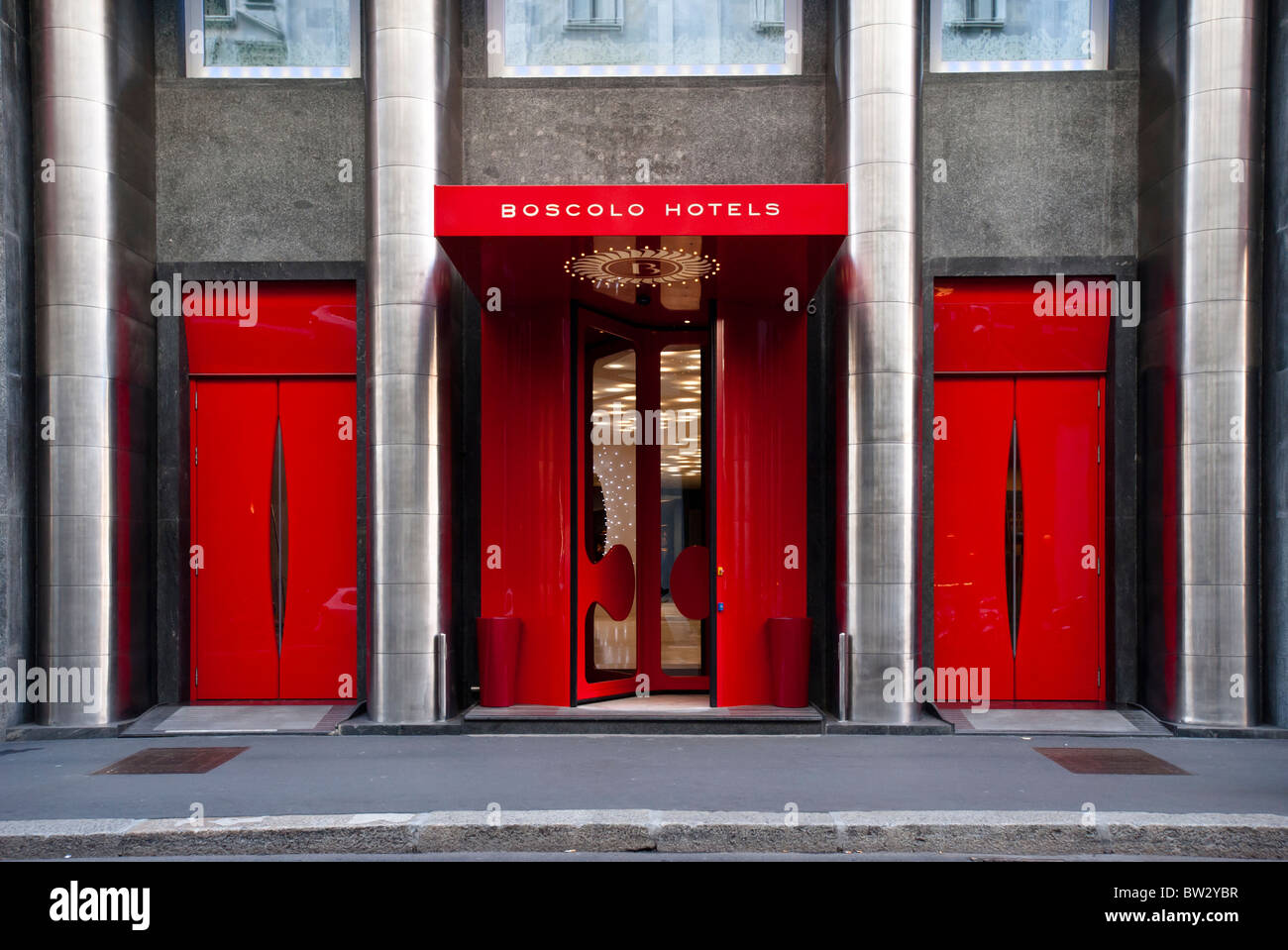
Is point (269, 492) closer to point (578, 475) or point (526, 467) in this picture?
point (526, 467)

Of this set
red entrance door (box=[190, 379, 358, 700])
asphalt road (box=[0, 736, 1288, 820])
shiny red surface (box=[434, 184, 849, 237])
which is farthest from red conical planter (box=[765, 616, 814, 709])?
red entrance door (box=[190, 379, 358, 700])

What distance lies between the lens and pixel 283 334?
1038 centimetres

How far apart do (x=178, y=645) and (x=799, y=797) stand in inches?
282

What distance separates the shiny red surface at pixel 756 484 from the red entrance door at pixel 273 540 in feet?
13.6

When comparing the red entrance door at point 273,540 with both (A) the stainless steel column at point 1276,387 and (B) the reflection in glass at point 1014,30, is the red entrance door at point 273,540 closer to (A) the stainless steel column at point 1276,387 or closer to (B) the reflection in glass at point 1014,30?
(B) the reflection in glass at point 1014,30

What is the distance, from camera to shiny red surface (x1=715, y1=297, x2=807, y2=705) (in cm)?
959

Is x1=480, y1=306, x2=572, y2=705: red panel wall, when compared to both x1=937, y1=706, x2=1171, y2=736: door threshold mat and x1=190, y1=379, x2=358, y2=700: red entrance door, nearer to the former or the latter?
x1=190, y1=379, x2=358, y2=700: red entrance door

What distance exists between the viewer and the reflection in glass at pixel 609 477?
32.9 feet

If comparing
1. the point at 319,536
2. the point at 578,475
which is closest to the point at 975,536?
the point at 578,475

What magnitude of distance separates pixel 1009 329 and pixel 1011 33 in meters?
3.39

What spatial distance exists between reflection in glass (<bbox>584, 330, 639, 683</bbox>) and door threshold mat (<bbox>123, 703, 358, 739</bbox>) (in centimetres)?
269

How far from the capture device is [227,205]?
10.4m
